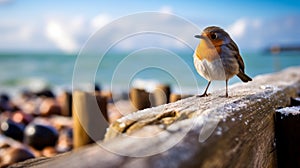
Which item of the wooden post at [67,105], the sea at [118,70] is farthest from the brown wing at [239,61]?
the wooden post at [67,105]

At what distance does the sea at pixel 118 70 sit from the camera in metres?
1.11

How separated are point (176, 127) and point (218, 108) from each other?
0.22 m

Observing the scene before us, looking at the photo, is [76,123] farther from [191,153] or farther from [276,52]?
[276,52]

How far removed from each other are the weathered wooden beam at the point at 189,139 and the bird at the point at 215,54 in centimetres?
9

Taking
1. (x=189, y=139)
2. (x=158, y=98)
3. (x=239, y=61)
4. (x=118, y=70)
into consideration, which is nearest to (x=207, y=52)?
(x=239, y=61)

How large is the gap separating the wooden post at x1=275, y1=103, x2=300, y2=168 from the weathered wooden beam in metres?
0.05

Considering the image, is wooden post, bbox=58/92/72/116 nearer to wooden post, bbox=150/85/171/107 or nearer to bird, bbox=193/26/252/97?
wooden post, bbox=150/85/171/107

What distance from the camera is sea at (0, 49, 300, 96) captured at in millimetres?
1110

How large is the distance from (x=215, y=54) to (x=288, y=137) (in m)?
0.37

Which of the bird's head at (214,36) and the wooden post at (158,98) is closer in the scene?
the bird's head at (214,36)

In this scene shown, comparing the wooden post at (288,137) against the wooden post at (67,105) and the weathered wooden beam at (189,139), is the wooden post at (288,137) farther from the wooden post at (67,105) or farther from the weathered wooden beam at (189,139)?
the wooden post at (67,105)

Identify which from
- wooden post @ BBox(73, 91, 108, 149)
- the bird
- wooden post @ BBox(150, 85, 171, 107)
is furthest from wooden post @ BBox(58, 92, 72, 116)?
the bird

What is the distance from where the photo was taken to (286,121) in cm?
132

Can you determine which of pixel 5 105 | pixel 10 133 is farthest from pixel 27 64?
pixel 10 133
